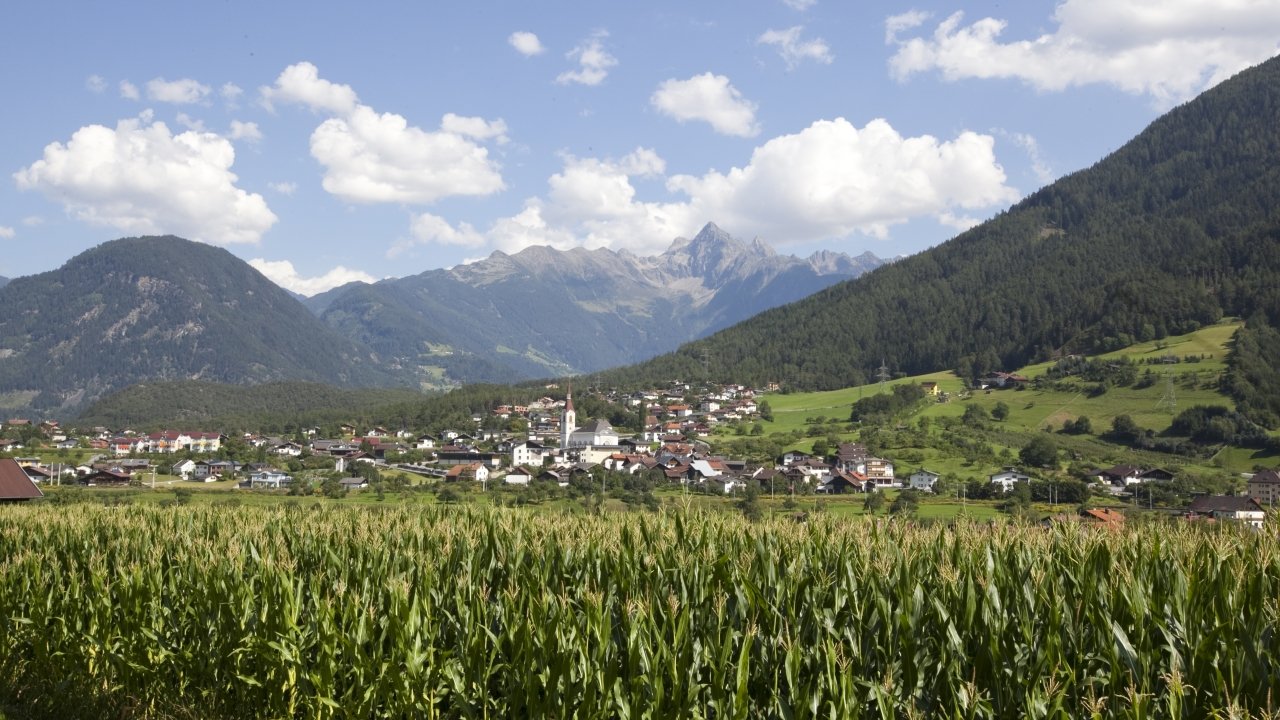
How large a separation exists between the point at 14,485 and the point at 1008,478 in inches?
2180

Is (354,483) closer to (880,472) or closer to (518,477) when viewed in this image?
(518,477)

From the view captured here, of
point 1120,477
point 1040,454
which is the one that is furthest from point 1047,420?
point 1120,477

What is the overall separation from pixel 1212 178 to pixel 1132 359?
11025 cm

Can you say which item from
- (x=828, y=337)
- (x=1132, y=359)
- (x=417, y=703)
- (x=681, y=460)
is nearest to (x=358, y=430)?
(x=681, y=460)

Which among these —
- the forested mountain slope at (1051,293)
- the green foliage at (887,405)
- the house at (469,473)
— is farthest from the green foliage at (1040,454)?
the forested mountain slope at (1051,293)

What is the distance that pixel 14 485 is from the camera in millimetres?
29500

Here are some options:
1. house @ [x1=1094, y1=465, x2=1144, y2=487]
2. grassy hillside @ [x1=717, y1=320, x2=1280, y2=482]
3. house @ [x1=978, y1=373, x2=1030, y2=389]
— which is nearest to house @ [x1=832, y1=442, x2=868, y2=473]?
grassy hillside @ [x1=717, y1=320, x2=1280, y2=482]

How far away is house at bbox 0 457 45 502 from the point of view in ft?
94.9

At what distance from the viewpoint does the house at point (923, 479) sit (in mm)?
62594

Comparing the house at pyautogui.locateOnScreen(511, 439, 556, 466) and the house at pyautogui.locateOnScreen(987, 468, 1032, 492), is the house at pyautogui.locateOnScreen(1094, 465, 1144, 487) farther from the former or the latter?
the house at pyautogui.locateOnScreen(511, 439, 556, 466)

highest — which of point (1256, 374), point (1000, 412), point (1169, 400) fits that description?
point (1256, 374)

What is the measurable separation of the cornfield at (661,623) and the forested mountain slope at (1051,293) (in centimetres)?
13068

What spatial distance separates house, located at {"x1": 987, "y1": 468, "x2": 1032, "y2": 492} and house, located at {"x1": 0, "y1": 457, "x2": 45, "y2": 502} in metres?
50.0

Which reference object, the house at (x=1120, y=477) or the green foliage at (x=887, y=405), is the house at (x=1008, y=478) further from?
the green foliage at (x=887, y=405)
